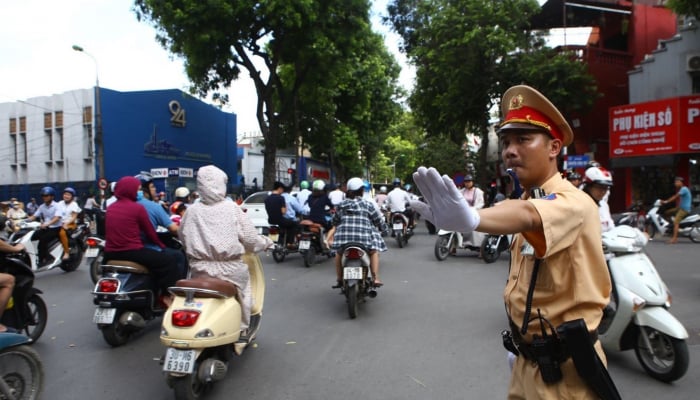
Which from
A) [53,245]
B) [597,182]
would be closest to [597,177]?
[597,182]

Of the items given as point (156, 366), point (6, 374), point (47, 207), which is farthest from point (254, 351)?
point (47, 207)

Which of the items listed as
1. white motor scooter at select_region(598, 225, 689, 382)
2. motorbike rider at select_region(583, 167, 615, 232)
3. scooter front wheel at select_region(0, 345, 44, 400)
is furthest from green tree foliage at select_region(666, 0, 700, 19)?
scooter front wheel at select_region(0, 345, 44, 400)

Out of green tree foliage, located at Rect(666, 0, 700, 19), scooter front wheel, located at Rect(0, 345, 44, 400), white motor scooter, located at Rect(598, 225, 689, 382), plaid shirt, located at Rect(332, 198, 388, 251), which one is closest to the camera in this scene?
scooter front wheel, located at Rect(0, 345, 44, 400)

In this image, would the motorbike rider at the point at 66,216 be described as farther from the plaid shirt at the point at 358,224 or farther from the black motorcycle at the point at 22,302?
the plaid shirt at the point at 358,224

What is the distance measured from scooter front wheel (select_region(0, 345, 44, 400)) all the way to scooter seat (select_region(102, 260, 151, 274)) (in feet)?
4.78

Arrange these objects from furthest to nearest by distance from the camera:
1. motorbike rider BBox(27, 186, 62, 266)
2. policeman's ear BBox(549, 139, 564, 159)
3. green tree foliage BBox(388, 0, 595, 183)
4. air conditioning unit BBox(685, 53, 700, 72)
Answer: green tree foliage BBox(388, 0, 595, 183)
air conditioning unit BBox(685, 53, 700, 72)
motorbike rider BBox(27, 186, 62, 266)
policeman's ear BBox(549, 139, 564, 159)

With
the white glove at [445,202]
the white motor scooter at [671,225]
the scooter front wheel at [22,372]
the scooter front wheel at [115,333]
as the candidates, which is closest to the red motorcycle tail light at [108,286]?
the scooter front wheel at [115,333]

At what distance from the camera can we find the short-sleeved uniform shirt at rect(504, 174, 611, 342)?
1.55 meters

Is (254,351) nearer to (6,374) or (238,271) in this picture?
(238,271)

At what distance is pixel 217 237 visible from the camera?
4.14 m

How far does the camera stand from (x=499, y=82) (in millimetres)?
20078

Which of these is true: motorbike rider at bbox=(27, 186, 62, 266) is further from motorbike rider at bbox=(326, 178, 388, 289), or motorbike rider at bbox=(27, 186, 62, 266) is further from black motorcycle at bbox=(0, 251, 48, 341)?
motorbike rider at bbox=(326, 178, 388, 289)

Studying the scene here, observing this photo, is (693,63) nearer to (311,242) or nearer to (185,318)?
(311,242)

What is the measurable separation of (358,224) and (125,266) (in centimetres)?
274
